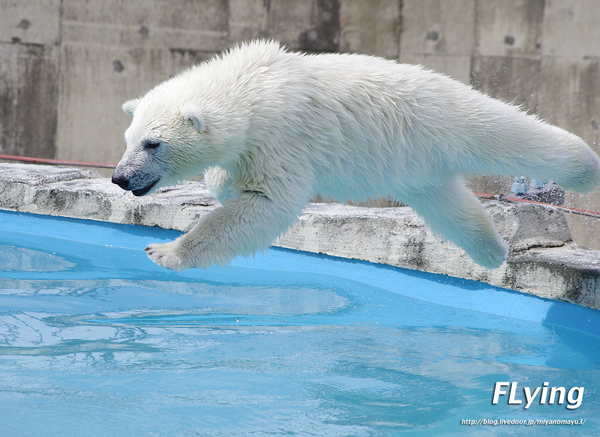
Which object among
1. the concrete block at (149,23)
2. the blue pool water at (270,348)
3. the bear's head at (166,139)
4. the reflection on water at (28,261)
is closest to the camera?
the blue pool water at (270,348)

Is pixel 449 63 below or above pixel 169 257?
above

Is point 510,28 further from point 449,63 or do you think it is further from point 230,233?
point 230,233

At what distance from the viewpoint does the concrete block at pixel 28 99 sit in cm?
666

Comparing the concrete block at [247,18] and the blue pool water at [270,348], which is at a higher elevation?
the concrete block at [247,18]

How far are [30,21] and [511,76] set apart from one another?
5.24m

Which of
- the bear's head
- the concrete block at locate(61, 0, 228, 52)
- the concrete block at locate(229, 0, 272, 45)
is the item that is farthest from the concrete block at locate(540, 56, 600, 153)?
the bear's head

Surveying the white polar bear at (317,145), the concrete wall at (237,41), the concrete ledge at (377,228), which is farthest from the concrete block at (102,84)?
the white polar bear at (317,145)

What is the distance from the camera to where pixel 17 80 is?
669 centimetres

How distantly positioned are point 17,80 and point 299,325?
5327mm

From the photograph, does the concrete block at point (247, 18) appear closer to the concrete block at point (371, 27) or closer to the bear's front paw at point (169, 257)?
the concrete block at point (371, 27)

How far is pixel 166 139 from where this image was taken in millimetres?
2242

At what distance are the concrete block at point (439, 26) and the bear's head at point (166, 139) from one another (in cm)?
497

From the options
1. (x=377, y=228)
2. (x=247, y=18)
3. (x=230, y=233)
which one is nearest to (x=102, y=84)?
(x=247, y=18)

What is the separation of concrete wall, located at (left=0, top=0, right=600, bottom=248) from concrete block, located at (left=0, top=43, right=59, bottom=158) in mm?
11
